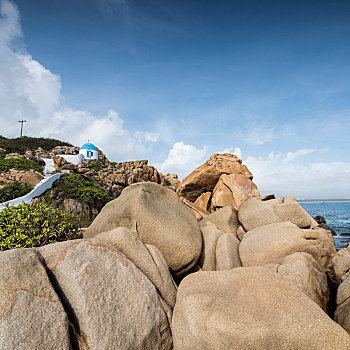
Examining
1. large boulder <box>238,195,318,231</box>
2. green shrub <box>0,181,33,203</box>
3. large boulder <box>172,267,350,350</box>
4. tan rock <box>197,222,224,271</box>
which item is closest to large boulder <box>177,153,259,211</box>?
large boulder <box>238,195,318,231</box>

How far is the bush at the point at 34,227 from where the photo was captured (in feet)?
22.8

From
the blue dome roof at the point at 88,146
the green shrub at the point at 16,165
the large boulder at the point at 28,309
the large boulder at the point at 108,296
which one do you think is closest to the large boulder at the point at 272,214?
the large boulder at the point at 108,296

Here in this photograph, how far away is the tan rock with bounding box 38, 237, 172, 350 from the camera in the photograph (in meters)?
3.81

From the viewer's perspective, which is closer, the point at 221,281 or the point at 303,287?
the point at 221,281

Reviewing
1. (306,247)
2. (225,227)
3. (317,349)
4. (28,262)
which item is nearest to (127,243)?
(28,262)

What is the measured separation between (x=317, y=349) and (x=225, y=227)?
7.58 metres

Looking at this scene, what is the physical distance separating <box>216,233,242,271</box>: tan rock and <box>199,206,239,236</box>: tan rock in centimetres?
245

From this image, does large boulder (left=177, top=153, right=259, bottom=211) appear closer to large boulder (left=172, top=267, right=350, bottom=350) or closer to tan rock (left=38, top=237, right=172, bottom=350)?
large boulder (left=172, top=267, right=350, bottom=350)

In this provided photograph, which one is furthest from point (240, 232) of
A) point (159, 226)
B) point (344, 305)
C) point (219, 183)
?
point (219, 183)

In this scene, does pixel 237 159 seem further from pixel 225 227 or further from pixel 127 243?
pixel 127 243

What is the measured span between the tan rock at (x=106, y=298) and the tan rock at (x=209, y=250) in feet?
10.5

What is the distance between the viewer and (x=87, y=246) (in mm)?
4586

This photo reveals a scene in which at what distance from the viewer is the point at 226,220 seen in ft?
37.2

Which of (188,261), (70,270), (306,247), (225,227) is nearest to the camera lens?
(70,270)
